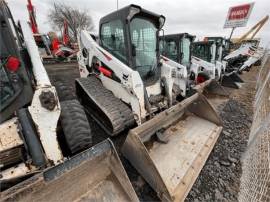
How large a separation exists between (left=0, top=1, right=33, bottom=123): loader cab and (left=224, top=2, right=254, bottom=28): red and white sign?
22.0 metres

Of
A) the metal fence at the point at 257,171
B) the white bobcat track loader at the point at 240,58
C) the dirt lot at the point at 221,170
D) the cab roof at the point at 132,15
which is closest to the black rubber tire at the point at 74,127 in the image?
the dirt lot at the point at 221,170

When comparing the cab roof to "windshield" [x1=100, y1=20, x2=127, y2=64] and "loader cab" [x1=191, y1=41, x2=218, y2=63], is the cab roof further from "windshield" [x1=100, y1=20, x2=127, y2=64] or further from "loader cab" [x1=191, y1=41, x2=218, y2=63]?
"loader cab" [x1=191, y1=41, x2=218, y2=63]

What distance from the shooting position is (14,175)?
4.81 ft

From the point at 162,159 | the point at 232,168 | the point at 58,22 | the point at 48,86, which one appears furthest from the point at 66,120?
the point at 58,22

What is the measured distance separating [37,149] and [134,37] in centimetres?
257

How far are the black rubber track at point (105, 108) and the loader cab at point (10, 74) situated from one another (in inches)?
50.5

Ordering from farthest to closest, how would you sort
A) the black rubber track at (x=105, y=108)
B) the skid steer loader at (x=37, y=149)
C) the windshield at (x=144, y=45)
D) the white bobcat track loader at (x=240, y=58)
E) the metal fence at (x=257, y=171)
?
the white bobcat track loader at (x=240, y=58) < the windshield at (x=144, y=45) < the black rubber track at (x=105, y=108) < the metal fence at (x=257, y=171) < the skid steer loader at (x=37, y=149)

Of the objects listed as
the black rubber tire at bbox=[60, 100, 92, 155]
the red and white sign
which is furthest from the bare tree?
the black rubber tire at bbox=[60, 100, 92, 155]

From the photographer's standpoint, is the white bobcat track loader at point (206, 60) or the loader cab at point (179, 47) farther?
the white bobcat track loader at point (206, 60)

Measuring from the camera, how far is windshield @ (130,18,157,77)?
3220mm

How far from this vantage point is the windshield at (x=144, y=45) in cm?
322

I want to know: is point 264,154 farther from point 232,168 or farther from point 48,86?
point 48,86

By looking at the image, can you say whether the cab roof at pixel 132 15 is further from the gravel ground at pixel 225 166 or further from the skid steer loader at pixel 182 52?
the gravel ground at pixel 225 166

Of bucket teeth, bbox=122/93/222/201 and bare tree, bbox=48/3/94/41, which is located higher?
bare tree, bbox=48/3/94/41
